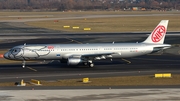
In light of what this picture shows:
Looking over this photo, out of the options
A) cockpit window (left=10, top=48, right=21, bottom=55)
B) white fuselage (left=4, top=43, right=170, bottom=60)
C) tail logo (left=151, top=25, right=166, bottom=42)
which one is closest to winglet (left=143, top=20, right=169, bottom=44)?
tail logo (left=151, top=25, right=166, bottom=42)

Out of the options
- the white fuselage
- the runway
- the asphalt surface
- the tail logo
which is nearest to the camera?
the asphalt surface

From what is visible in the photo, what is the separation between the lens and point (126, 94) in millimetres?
42000

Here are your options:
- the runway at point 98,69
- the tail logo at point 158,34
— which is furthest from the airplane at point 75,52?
the tail logo at point 158,34

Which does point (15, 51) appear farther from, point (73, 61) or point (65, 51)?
point (73, 61)

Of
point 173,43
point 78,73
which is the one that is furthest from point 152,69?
point 173,43

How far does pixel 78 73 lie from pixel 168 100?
2313 cm

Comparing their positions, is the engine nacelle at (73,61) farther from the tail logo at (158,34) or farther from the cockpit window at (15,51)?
the tail logo at (158,34)

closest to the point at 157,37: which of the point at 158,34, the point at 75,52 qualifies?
the point at 158,34

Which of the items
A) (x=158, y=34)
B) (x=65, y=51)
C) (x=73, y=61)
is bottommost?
(x=73, y=61)

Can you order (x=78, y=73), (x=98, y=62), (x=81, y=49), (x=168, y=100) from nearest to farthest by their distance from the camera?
(x=168, y=100) < (x=78, y=73) < (x=81, y=49) < (x=98, y=62)

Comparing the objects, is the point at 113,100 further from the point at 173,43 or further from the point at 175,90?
the point at 173,43

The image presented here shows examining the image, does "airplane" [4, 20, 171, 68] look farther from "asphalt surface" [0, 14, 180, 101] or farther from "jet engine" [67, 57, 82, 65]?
"asphalt surface" [0, 14, 180, 101]

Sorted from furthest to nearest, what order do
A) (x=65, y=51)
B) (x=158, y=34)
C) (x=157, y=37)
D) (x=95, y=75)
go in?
(x=158, y=34) < (x=157, y=37) < (x=65, y=51) < (x=95, y=75)

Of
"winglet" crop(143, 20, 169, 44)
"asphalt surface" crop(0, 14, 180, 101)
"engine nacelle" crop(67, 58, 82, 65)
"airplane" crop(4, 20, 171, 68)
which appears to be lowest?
"asphalt surface" crop(0, 14, 180, 101)
